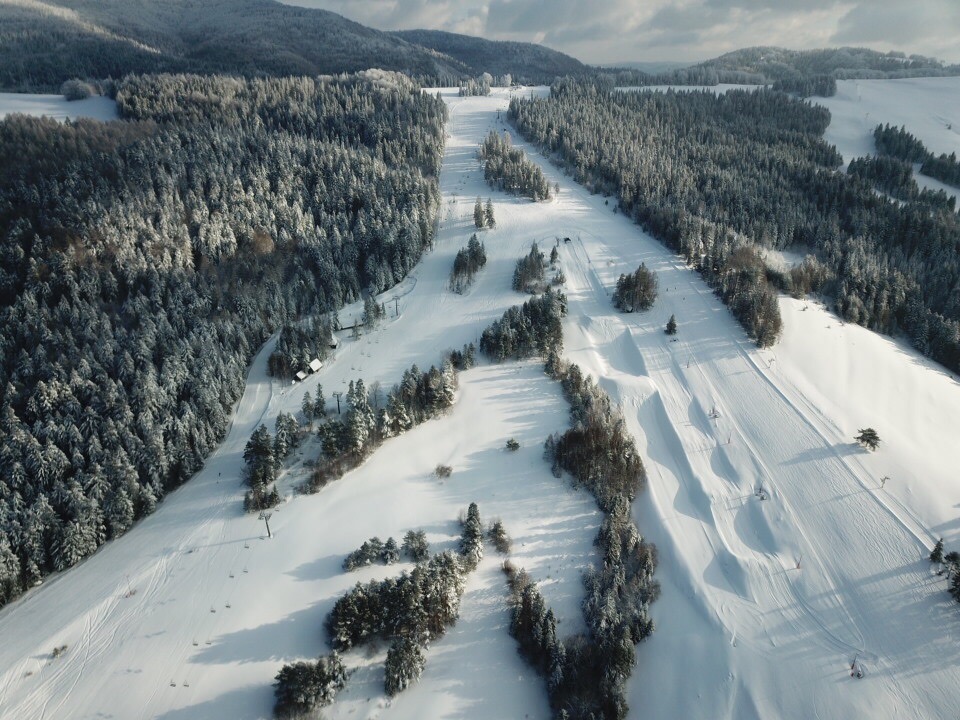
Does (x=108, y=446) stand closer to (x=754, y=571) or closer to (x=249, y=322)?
(x=249, y=322)

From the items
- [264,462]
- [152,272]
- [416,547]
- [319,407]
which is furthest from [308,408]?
[152,272]

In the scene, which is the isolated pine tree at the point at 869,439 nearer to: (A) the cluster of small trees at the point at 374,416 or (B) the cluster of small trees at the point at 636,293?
(B) the cluster of small trees at the point at 636,293

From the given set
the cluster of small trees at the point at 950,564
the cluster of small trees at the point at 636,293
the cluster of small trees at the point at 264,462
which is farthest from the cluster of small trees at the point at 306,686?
the cluster of small trees at the point at 636,293

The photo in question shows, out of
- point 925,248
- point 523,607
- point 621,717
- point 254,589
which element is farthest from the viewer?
point 925,248

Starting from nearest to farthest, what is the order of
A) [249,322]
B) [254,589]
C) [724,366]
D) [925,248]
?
[254,589] → [724,366] → [249,322] → [925,248]

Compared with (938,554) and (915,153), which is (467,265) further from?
(915,153)

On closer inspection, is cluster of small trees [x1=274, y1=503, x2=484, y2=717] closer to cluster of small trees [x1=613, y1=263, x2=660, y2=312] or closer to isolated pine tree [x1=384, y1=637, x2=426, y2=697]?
isolated pine tree [x1=384, y1=637, x2=426, y2=697]

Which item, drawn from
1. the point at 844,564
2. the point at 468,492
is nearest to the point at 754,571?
the point at 844,564
